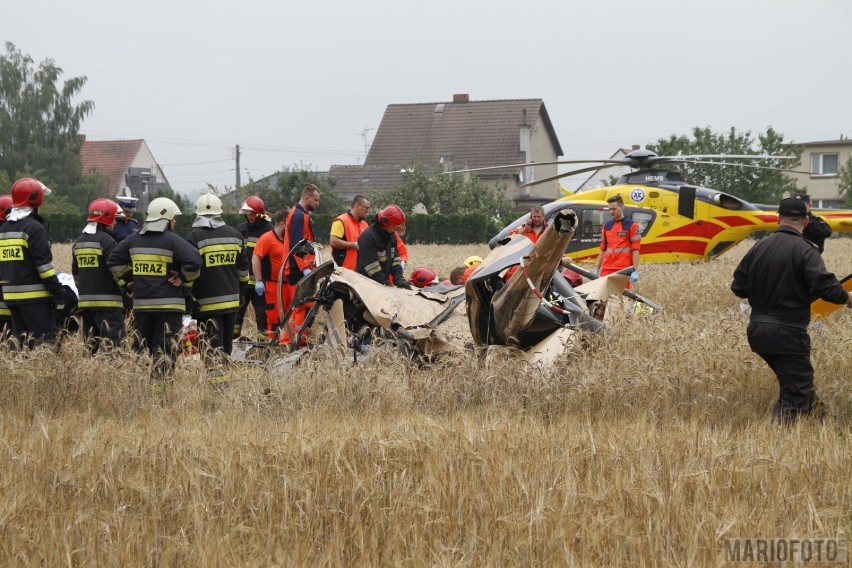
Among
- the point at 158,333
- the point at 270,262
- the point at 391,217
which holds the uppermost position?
the point at 391,217

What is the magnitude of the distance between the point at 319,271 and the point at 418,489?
4.63m

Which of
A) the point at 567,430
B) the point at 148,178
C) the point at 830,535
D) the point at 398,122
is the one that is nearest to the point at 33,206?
the point at 567,430

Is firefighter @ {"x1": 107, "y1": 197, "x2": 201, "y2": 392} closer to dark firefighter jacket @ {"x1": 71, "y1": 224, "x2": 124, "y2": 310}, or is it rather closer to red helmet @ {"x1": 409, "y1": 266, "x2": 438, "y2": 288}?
dark firefighter jacket @ {"x1": 71, "y1": 224, "x2": 124, "y2": 310}

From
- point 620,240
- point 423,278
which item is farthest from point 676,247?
point 423,278

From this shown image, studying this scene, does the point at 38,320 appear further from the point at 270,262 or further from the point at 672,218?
the point at 672,218

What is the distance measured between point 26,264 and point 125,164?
65181 mm

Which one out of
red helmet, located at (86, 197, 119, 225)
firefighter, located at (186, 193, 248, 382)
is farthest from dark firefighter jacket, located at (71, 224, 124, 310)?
firefighter, located at (186, 193, 248, 382)

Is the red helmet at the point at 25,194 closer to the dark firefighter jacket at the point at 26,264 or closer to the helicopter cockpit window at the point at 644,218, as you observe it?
the dark firefighter jacket at the point at 26,264

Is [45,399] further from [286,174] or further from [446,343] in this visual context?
[286,174]

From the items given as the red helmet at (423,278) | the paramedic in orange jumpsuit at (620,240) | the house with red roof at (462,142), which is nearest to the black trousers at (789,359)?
the red helmet at (423,278)

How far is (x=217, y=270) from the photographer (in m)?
8.47

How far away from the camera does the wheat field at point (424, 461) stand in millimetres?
4039

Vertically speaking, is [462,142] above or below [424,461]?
above

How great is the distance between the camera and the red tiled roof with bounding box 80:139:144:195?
229 feet
